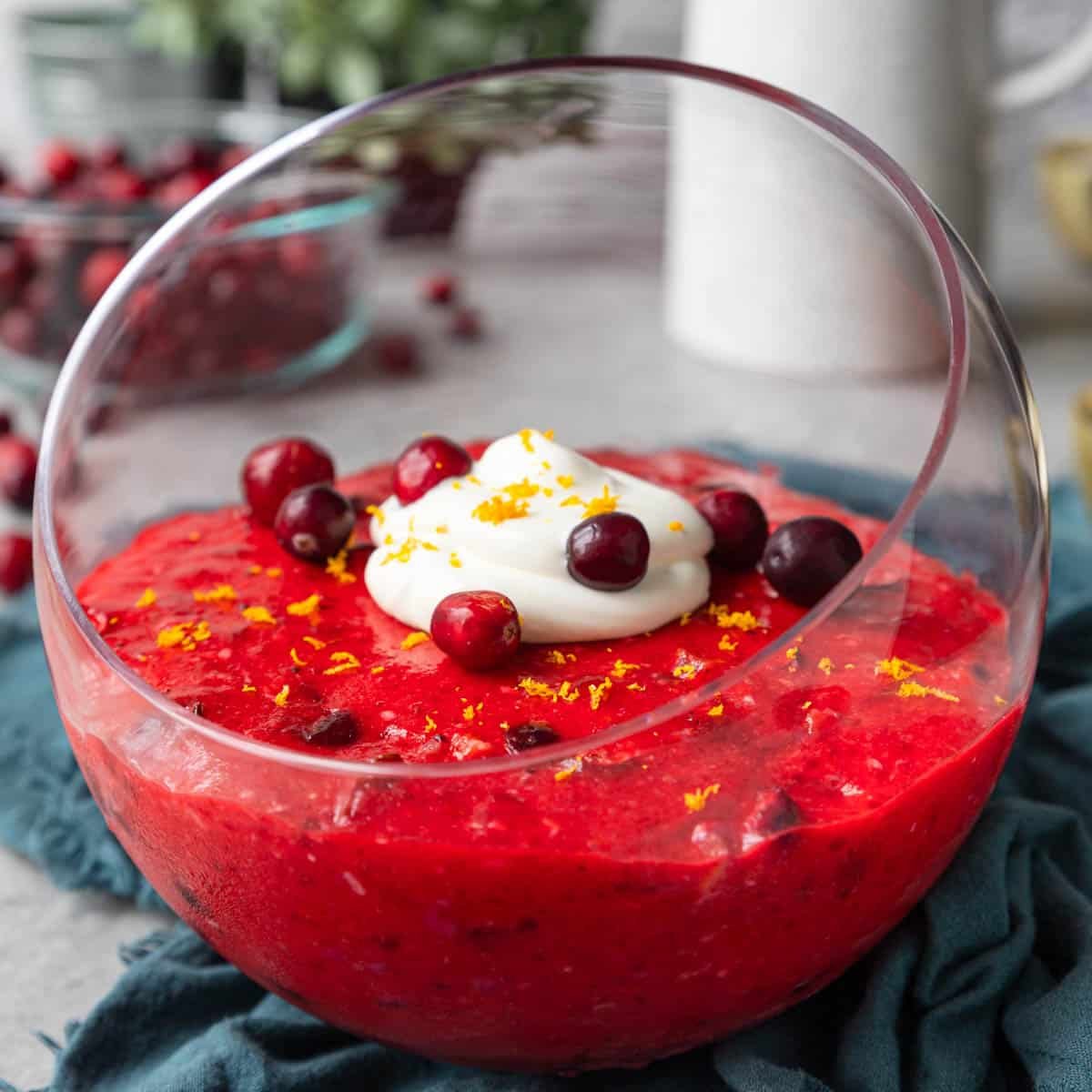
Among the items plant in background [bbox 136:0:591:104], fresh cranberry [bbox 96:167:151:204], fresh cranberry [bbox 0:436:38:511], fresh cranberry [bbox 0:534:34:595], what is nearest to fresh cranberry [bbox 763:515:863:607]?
fresh cranberry [bbox 0:534:34:595]

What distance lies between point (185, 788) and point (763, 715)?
361 mm

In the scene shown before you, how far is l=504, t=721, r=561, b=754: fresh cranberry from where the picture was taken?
35.9 inches

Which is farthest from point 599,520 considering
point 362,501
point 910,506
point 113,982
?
point 113,982

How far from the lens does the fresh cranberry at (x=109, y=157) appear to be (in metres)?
2.57

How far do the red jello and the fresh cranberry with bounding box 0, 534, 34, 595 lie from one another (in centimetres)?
81

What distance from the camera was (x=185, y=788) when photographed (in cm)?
92

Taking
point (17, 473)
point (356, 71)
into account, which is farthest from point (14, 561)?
point (356, 71)

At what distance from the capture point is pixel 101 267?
227cm

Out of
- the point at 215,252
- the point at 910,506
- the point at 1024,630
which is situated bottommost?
the point at 215,252

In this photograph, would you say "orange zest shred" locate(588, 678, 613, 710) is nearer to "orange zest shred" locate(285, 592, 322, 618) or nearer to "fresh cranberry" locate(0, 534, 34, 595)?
"orange zest shred" locate(285, 592, 322, 618)

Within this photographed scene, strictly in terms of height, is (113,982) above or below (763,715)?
below

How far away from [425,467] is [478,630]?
25 centimetres

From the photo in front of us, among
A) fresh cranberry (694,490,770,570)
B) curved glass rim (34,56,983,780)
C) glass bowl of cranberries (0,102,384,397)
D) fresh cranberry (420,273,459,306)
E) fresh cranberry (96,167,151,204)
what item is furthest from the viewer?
fresh cranberry (420,273,459,306)

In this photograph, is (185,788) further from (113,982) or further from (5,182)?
(5,182)
